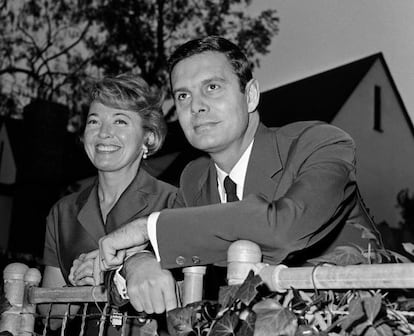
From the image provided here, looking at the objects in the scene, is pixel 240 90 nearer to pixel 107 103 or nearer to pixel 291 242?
pixel 291 242

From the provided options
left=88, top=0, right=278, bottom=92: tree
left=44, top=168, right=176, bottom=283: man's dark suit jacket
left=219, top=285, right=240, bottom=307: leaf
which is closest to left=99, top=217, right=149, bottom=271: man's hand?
left=219, top=285, right=240, bottom=307: leaf

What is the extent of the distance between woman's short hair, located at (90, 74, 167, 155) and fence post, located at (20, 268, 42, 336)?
27.4 inches

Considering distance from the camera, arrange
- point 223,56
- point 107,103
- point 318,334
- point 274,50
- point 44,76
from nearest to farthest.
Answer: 1. point 318,334
2. point 223,56
3. point 107,103
4. point 274,50
5. point 44,76

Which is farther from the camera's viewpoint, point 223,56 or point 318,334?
point 223,56

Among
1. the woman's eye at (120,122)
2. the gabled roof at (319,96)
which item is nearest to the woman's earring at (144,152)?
the woman's eye at (120,122)

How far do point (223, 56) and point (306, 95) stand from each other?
13809mm

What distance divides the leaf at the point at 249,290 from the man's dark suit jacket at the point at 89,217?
4.25 feet

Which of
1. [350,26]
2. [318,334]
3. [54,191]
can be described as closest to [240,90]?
→ [318,334]

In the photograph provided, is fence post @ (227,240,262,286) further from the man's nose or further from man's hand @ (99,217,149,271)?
the man's nose

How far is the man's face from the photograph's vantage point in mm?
1593

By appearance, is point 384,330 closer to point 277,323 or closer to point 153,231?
point 277,323

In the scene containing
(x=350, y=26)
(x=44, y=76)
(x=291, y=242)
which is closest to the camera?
(x=291, y=242)

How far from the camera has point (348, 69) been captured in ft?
49.4

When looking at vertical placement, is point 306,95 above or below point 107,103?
above
